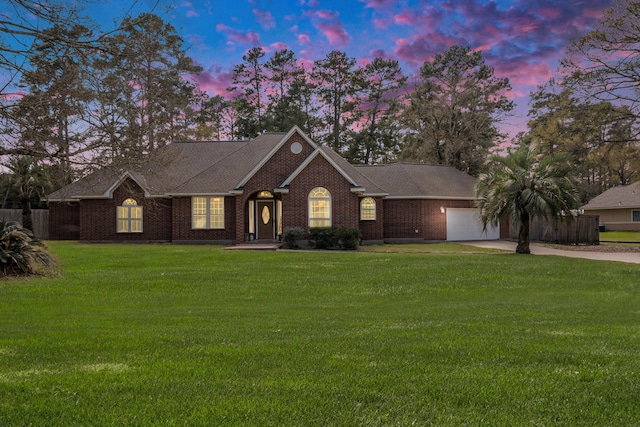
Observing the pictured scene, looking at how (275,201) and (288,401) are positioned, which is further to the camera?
(275,201)

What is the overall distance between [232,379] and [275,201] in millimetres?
23653

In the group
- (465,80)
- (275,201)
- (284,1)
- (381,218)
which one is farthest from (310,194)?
(465,80)

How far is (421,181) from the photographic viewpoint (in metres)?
31.9

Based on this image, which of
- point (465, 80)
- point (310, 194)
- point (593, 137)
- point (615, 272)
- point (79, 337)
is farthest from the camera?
point (465, 80)

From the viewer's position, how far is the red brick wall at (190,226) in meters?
27.6

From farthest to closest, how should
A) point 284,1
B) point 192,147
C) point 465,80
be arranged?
point 465,80 < point 192,147 < point 284,1

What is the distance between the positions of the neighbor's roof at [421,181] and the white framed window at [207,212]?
32.5 ft

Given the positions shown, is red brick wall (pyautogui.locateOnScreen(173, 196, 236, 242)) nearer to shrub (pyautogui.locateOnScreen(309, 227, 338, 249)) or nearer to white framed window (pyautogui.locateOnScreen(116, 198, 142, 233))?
white framed window (pyautogui.locateOnScreen(116, 198, 142, 233))

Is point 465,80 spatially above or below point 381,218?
above

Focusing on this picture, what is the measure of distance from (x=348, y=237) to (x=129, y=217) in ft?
44.2

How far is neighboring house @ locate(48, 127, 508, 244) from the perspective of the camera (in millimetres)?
25703

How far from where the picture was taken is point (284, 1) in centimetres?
1881

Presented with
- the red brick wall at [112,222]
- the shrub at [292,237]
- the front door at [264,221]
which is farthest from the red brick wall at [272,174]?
the red brick wall at [112,222]

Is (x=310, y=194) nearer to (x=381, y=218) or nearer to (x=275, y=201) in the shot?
(x=275, y=201)
